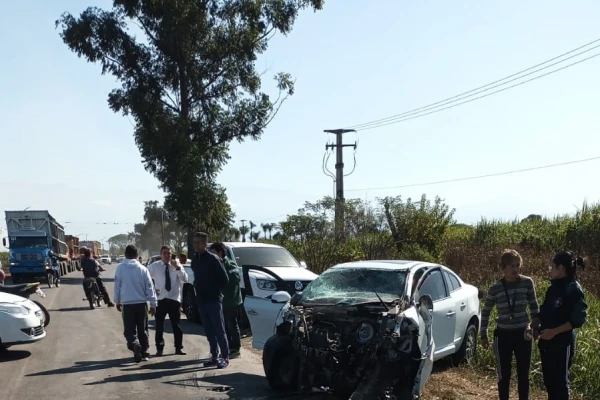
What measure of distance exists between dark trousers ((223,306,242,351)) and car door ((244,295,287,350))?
3.03 ft

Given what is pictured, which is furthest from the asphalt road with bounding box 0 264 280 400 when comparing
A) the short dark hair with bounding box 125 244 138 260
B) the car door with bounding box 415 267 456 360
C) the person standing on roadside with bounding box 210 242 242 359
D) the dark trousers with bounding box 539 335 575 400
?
the dark trousers with bounding box 539 335 575 400

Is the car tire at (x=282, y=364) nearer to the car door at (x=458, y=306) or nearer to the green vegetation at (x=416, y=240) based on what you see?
the car door at (x=458, y=306)

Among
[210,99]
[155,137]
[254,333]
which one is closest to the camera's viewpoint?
[254,333]

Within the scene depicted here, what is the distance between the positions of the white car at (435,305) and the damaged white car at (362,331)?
0.01 metres

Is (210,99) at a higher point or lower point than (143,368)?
higher

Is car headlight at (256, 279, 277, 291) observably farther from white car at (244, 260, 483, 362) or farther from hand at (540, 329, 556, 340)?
hand at (540, 329, 556, 340)

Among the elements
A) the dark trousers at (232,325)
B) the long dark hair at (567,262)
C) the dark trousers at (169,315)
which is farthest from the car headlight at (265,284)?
the long dark hair at (567,262)

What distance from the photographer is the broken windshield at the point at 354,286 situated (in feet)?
25.8

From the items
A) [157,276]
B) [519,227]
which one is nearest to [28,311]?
[157,276]

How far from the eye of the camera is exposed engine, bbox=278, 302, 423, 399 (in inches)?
273

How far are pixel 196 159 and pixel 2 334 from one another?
23204mm

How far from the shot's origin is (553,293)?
20.4 feet

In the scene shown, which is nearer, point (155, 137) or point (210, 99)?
point (155, 137)

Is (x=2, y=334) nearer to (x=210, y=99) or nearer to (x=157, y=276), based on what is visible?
(x=157, y=276)
